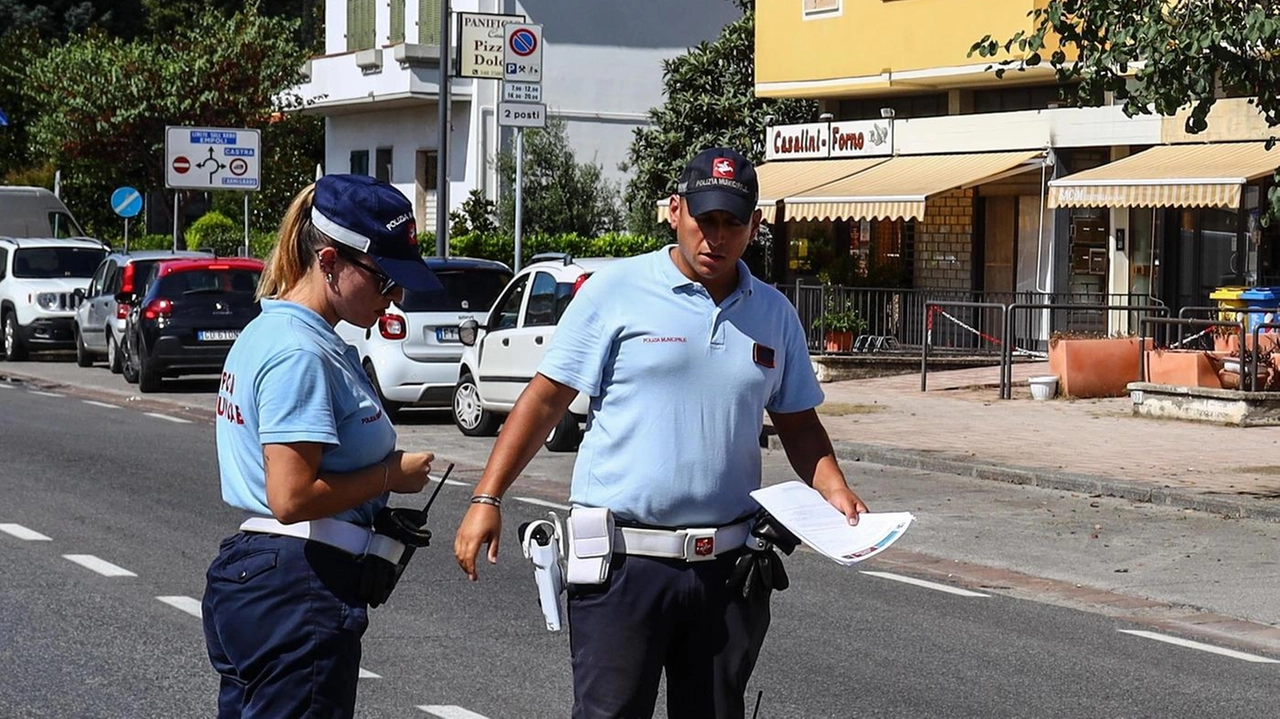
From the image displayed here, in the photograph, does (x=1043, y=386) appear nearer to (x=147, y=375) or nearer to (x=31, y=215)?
(x=147, y=375)

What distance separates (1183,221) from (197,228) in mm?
28350

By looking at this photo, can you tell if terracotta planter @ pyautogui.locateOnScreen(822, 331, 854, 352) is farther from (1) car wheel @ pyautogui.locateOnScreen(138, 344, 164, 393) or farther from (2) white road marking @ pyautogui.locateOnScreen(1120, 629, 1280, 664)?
(2) white road marking @ pyautogui.locateOnScreen(1120, 629, 1280, 664)

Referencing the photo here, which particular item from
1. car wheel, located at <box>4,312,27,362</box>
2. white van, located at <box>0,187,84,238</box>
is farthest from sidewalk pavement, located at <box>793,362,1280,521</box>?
white van, located at <box>0,187,84,238</box>

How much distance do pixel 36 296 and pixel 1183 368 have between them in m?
18.6

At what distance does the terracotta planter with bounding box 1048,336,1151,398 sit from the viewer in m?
22.5

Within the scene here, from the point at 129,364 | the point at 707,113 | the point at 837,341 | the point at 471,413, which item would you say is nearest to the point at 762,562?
the point at 471,413

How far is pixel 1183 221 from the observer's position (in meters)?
27.9

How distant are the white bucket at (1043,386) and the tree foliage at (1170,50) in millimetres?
8973

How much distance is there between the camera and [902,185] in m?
28.7

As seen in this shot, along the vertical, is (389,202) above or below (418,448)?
above

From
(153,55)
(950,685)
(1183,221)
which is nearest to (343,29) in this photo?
(153,55)

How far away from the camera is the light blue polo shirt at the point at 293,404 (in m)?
4.16

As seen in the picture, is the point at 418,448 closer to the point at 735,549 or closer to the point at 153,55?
the point at 735,549

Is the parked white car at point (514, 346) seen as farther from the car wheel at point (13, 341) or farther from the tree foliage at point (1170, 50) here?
the car wheel at point (13, 341)
